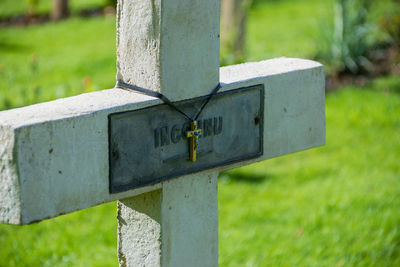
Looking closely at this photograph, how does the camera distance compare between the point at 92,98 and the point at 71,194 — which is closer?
the point at 71,194

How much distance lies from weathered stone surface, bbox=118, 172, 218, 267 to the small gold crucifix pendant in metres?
0.09

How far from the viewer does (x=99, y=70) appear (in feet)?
23.9

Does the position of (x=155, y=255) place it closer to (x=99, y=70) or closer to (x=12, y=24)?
(x=99, y=70)

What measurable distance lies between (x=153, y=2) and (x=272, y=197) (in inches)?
107

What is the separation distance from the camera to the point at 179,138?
205cm

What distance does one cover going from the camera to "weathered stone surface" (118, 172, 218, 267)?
2098 mm

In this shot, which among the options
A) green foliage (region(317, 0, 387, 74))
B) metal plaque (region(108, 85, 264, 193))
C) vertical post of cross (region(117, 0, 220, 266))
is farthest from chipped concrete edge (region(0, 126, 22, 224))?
green foliage (region(317, 0, 387, 74))

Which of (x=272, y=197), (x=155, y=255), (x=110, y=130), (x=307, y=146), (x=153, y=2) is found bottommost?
(x=272, y=197)

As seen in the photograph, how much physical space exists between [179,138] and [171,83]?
169 millimetres

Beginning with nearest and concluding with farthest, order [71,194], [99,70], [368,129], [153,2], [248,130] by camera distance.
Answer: [71,194] → [153,2] → [248,130] → [368,129] → [99,70]

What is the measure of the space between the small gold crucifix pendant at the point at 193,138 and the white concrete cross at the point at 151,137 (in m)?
0.07

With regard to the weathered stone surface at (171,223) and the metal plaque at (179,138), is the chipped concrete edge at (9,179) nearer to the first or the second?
the metal plaque at (179,138)

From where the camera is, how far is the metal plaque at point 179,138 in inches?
75.1

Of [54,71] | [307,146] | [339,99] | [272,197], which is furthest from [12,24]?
[307,146]
